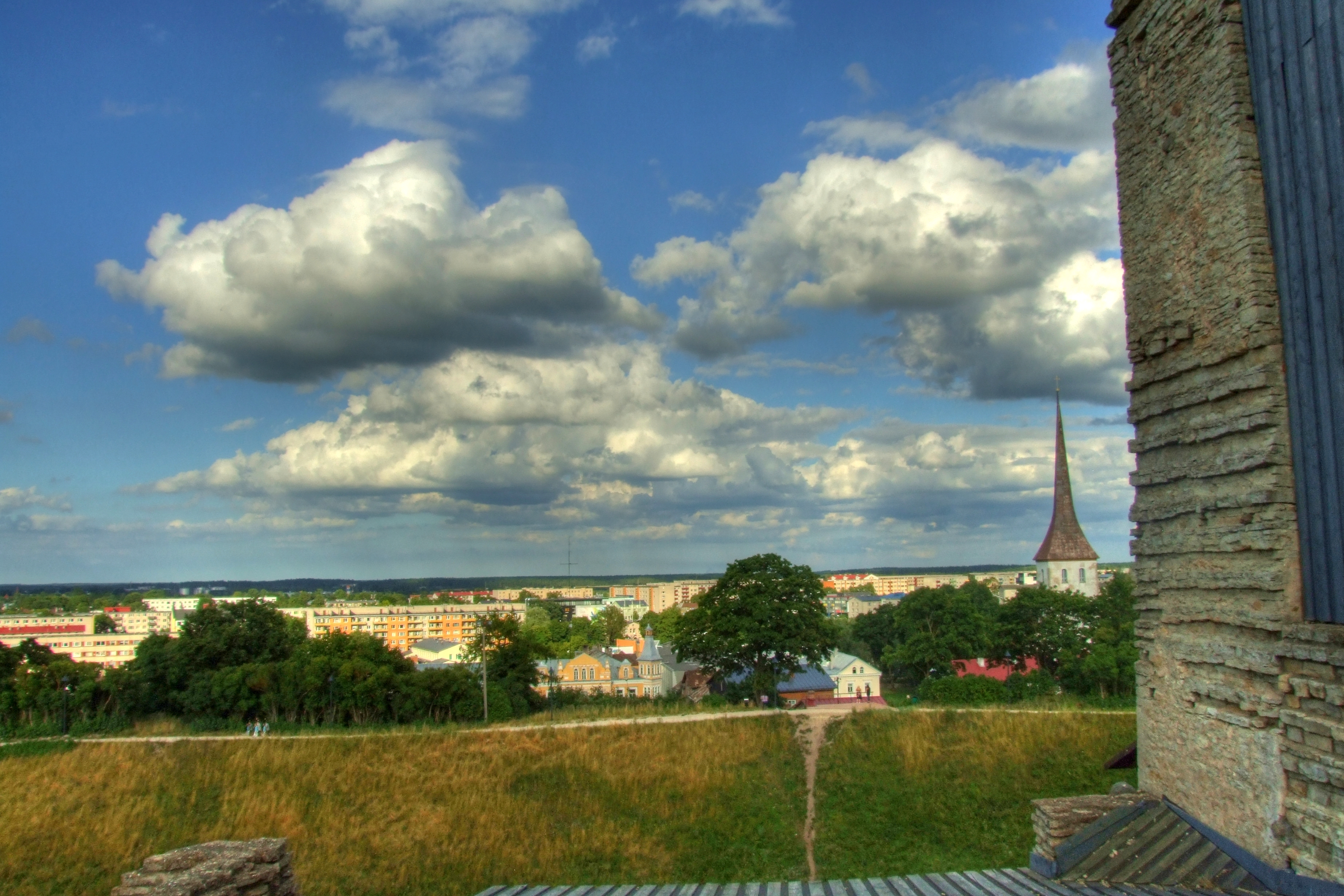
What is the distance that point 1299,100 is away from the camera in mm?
5848

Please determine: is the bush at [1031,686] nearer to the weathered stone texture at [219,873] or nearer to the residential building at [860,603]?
the weathered stone texture at [219,873]

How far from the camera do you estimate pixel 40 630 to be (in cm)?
9525

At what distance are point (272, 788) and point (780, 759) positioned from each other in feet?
42.6

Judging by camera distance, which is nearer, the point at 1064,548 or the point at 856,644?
the point at 1064,548

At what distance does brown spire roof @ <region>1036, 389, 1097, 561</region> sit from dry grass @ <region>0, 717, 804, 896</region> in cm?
3961

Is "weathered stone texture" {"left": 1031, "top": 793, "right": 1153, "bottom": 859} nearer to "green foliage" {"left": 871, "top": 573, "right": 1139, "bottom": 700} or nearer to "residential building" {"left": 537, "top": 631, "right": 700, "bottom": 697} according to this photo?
"green foliage" {"left": 871, "top": 573, "right": 1139, "bottom": 700}

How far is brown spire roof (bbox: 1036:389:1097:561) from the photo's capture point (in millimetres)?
54062


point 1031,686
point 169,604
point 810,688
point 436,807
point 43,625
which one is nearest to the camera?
point 436,807

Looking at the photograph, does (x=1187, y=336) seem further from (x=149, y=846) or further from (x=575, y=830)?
(x=149, y=846)

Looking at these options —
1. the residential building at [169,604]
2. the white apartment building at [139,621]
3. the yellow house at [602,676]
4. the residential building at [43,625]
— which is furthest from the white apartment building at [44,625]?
the yellow house at [602,676]

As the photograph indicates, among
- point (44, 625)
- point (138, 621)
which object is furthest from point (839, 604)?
point (44, 625)

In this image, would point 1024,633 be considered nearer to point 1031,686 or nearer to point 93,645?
point 1031,686

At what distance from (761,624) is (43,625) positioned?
11074 centimetres

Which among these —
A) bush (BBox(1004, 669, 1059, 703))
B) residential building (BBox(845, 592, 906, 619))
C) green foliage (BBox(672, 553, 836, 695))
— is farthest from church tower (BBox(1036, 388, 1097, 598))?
residential building (BBox(845, 592, 906, 619))
